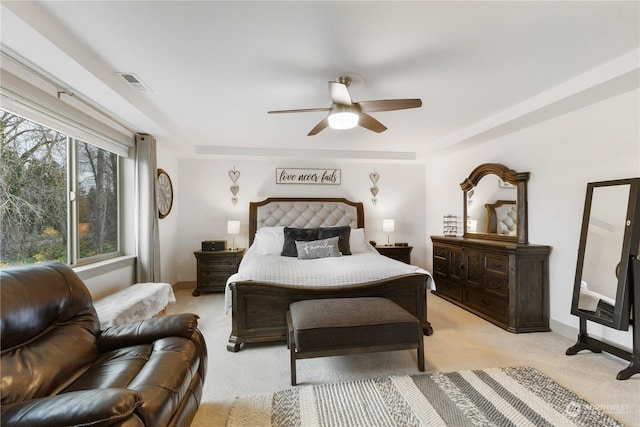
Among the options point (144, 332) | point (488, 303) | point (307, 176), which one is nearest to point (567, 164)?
point (488, 303)

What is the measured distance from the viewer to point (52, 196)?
2410 millimetres

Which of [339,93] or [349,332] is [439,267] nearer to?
[349,332]

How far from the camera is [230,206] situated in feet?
16.1

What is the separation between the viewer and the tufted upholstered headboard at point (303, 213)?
4.87m

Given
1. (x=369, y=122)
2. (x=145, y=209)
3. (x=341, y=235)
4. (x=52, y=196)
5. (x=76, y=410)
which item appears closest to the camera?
(x=76, y=410)

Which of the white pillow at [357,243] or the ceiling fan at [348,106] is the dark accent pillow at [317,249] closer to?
the white pillow at [357,243]

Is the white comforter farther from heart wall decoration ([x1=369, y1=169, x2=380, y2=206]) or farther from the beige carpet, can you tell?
heart wall decoration ([x1=369, y1=169, x2=380, y2=206])

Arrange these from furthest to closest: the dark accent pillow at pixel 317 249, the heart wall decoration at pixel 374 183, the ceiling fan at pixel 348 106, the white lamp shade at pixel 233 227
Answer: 1. the heart wall decoration at pixel 374 183
2. the white lamp shade at pixel 233 227
3. the dark accent pillow at pixel 317 249
4. the ceiling fan at pixel 348 106

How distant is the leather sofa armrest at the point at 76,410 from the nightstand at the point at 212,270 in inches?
133

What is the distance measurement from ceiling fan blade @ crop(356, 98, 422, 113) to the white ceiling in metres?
0.26

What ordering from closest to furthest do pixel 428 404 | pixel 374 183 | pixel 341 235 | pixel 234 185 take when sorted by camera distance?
pixel 428 404 → pixel 341 235 → pixel 234 185 → pixel 374 183

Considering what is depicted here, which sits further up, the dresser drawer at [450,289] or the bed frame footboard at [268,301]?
the bed frame footboard at [268,301]

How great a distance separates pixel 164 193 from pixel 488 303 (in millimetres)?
4656

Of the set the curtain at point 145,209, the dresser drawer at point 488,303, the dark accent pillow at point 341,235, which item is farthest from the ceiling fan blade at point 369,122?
the curtain at point 145,209
